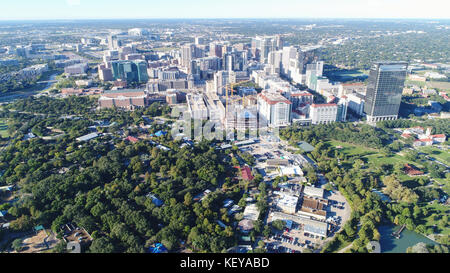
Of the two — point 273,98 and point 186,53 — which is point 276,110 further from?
point 186,53

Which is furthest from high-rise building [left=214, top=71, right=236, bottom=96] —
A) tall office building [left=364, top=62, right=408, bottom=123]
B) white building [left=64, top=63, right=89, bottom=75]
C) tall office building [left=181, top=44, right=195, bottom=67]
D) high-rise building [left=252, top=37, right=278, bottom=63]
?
white building [left=64, top=63, right=89, bottom=75]

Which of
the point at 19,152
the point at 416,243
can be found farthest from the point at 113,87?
the point at 416,243

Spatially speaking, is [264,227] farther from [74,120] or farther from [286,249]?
[74,120]

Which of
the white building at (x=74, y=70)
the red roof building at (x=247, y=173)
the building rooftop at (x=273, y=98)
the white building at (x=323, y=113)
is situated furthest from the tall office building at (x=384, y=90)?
the white building at (x=74, y=70)

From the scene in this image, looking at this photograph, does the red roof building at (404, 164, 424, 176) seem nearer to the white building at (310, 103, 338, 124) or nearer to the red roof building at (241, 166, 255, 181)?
the white building at (310, 103, 338, 124)

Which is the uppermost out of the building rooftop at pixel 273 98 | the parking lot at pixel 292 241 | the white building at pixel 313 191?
the building rooftop at pixel 273 98

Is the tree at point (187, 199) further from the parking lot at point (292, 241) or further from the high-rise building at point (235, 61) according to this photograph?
the high-rise building at point (235, 61)
